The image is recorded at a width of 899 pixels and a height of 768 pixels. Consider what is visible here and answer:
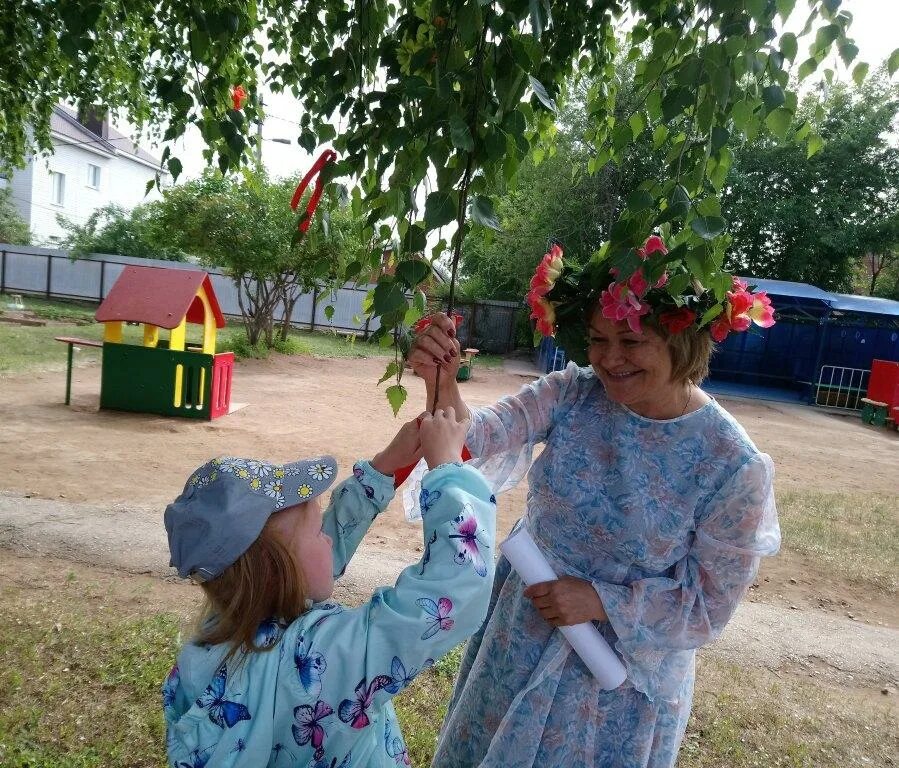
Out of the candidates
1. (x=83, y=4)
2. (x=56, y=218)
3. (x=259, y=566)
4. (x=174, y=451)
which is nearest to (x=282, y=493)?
(x=259, y=566)

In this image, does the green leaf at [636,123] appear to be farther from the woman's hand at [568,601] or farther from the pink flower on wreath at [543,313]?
the woman's hand at [568,601]

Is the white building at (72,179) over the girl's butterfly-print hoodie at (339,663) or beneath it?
over

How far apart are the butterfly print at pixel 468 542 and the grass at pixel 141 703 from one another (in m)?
1.90

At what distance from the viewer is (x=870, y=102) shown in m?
20.9

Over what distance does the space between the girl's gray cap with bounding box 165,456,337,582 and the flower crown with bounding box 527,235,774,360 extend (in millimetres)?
757

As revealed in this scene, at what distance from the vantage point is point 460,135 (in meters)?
1.40

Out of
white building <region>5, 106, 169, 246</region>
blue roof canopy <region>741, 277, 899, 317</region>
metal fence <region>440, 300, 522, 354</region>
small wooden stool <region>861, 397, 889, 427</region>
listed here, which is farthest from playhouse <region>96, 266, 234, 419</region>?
white building <region>5, 106, 169, 246</region>

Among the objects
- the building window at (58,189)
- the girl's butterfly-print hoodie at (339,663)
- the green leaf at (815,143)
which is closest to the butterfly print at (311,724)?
the girl's butterfly-print hoodie at (339,663)

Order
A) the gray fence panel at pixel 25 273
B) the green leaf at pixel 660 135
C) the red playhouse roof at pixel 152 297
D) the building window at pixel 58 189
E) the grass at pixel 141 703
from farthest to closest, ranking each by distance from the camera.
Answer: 1. the building window at pixel 58 189
2. the gray fence panel at pixel 25 273
3. the red playhouse roof at pixel 152 297
4. the grass at pixel 141 703
5. the green leaf at pixel 660 135

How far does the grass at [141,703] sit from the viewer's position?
106 inches

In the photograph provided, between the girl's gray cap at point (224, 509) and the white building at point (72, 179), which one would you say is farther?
the white building at point (72, 179)

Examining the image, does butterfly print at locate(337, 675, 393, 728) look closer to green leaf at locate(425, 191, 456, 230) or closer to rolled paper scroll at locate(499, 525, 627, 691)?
rolled paper scroll at locate(499, 525, 627, 691)

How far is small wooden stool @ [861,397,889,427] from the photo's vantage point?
1390 centimetres

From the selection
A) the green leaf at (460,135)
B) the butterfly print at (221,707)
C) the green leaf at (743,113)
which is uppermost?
the green leaf at (743,113)
